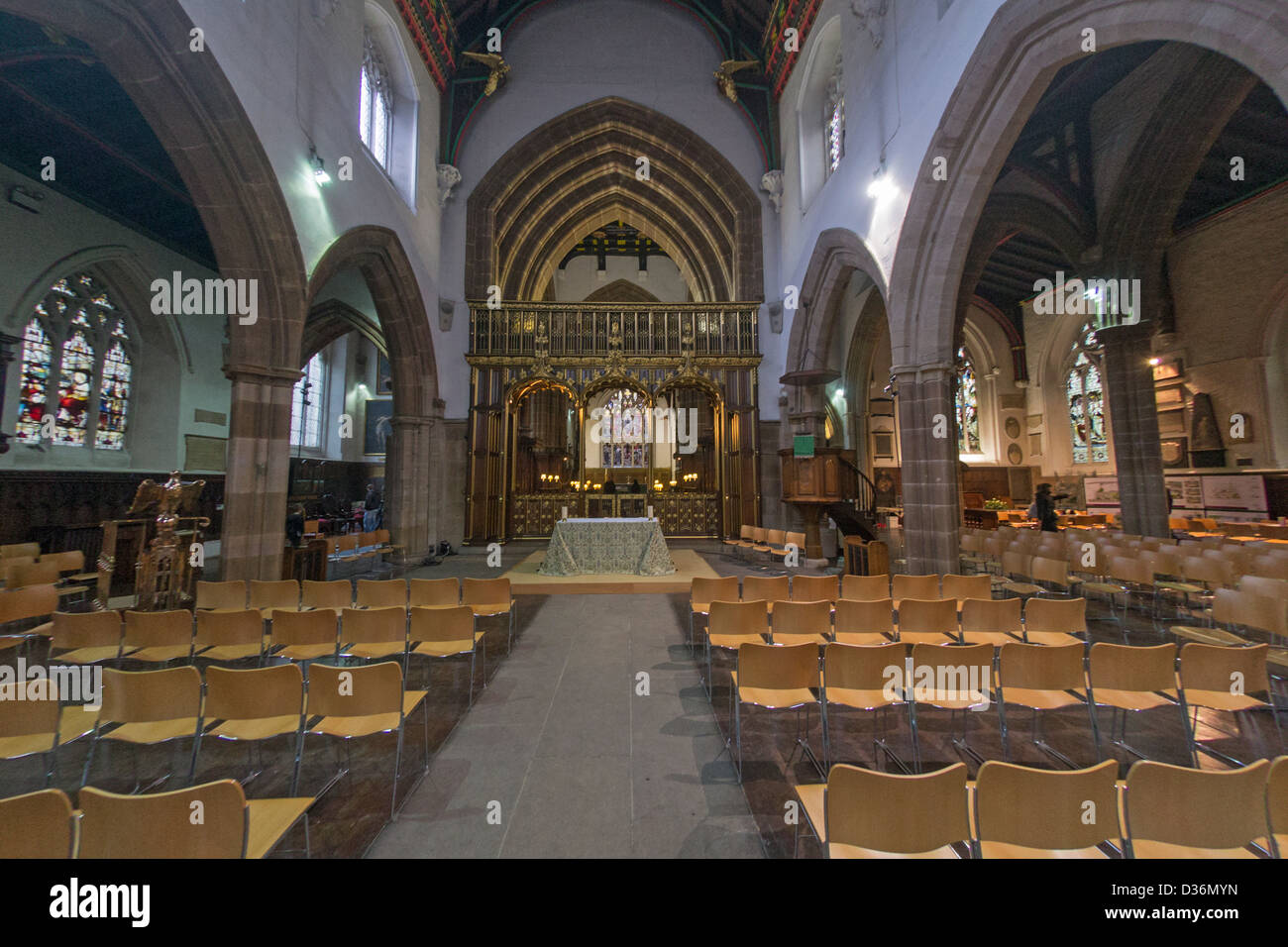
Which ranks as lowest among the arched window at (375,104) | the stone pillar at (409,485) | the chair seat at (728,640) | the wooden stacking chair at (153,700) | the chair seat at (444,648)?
the chair seat at (728,640)

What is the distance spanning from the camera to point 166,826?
1.54 m

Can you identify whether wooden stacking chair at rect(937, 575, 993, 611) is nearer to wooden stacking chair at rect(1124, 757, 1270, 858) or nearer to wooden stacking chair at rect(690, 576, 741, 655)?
wooden stacking chair at rect(690, 576, 741, 655)

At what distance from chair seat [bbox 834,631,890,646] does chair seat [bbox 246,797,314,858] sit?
378cm

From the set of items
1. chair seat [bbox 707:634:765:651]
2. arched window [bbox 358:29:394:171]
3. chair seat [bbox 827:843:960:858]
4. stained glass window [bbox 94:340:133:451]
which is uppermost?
arched window [bbox 358:29:394:171]

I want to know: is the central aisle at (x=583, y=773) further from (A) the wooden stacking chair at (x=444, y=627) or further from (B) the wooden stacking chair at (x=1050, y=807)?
→ (B) the wooden stacking chair at (x=1050, y=807)

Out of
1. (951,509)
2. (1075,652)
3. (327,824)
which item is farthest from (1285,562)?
(327,824)

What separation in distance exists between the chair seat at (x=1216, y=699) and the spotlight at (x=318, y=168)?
11.7 meters

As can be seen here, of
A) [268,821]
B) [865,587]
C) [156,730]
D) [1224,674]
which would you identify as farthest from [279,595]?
[1224,674]

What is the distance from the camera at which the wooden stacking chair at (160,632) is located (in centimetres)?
Result: 394

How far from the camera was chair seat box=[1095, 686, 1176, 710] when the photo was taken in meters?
2.98

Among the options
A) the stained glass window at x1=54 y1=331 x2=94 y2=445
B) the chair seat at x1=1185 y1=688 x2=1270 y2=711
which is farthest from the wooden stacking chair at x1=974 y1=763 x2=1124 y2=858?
the stained glass window at x1=54 y1=331 x2=94 y2=445

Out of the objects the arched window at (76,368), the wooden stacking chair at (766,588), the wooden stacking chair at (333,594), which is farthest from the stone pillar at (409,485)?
the wooden stacking chair at (766,588)

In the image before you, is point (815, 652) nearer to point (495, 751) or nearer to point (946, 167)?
point (495, 751)

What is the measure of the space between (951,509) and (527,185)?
14.9 metres
